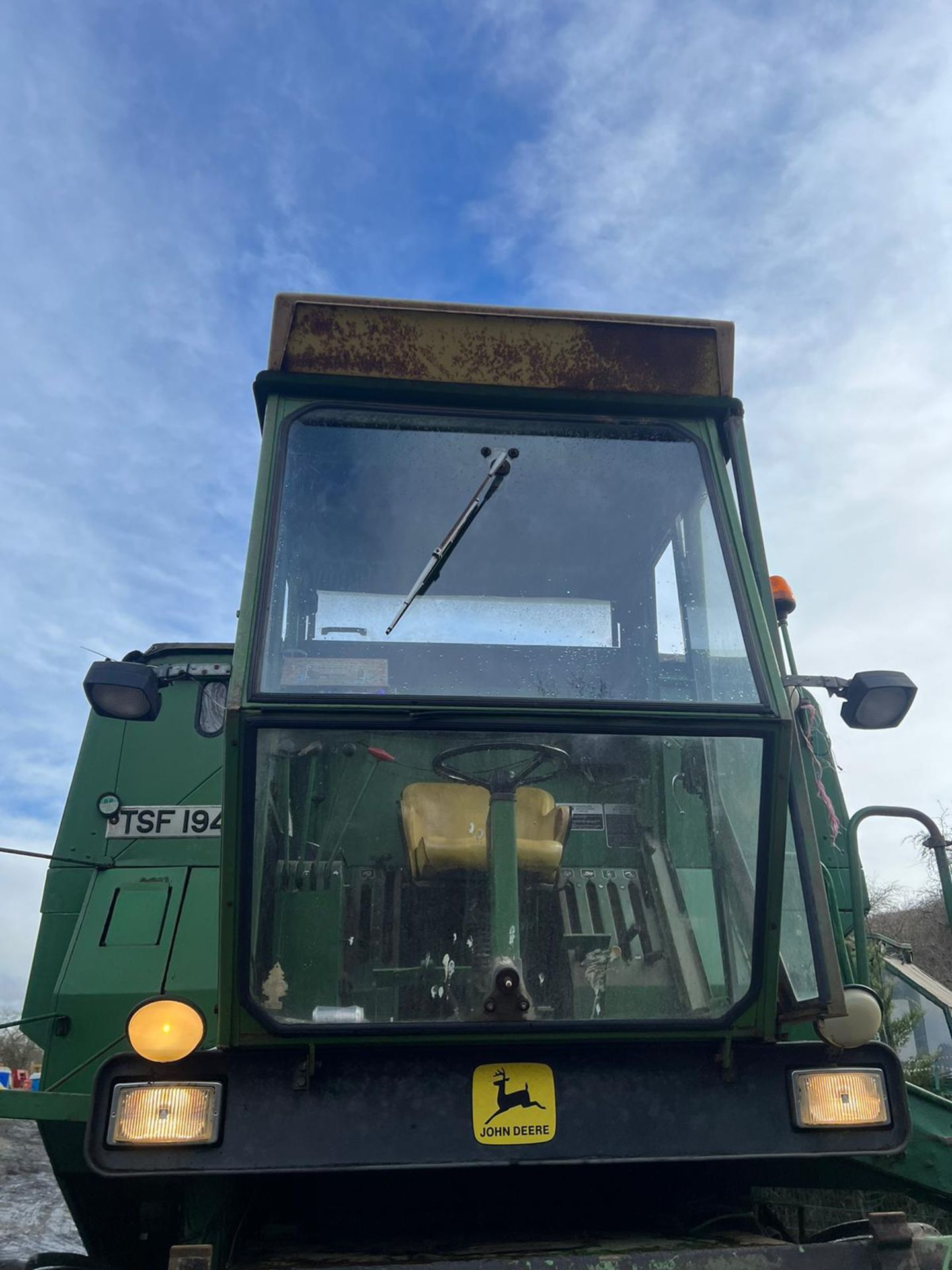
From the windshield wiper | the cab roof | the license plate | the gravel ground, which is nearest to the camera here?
the windshield wiper

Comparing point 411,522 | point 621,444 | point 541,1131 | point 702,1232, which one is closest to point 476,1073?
point 541,1131

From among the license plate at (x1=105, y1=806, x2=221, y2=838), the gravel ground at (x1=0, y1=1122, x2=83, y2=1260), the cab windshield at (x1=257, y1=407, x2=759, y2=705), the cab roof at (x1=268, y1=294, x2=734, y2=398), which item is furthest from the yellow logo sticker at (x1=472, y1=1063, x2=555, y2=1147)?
the gravel ground at (x1=0, y1=1122, x2=83, y2=1260)

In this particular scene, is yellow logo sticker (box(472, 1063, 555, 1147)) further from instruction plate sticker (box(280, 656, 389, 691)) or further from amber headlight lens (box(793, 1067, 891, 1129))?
instruction plate sticker (box(280, 656, 389, 691))

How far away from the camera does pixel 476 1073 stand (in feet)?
8.41

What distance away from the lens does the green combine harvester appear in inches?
99.0

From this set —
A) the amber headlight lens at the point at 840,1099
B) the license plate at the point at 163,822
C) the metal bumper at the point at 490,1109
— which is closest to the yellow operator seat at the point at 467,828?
the metal bumper at the point at 490,1109

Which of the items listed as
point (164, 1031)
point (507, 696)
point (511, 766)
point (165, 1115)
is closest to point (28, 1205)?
point (165, 1115)

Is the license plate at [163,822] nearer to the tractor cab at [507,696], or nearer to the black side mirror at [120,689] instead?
the tractor cab at [507,696]

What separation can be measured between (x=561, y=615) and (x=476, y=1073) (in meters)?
1.31

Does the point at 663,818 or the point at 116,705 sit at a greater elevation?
the point at 116,705

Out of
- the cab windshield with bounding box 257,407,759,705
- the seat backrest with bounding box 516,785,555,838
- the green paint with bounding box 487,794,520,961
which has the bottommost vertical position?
the green paint with bounding box 487,794,520,961

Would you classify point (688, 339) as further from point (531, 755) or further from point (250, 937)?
point (250, 937)

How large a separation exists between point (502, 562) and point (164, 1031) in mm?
1557

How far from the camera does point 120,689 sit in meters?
2.70
